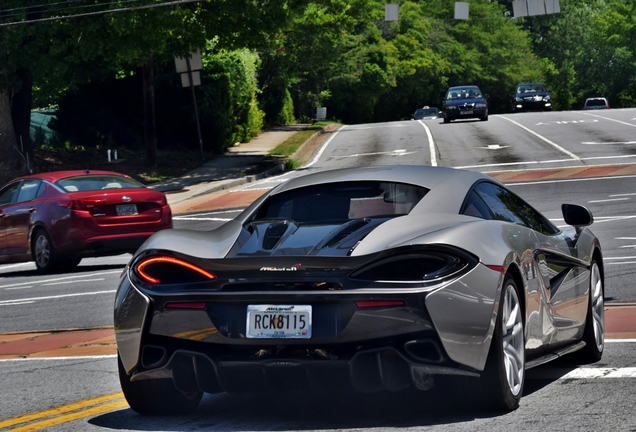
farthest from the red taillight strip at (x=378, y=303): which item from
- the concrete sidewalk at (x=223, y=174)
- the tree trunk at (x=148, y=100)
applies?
the tree trunk at (x=148, y=100)

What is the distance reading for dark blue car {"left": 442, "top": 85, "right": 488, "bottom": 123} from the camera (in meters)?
50.6

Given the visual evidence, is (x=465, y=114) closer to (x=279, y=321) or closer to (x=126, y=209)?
(x=126, y=209)

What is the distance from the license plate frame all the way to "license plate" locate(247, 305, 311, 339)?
1154cm

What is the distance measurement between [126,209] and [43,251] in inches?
54.8

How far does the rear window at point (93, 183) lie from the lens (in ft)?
56.4

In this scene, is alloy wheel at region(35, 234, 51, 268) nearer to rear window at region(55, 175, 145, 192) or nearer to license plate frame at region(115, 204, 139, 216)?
rear window at region(55, 175, 145, 192)

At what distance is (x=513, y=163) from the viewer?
3334 centimetres

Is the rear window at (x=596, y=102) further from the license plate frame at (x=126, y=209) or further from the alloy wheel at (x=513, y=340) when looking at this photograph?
the alloy wheel at (x=513, y=340)

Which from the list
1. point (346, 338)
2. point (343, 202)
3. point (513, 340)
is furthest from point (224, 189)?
point (346, 338)

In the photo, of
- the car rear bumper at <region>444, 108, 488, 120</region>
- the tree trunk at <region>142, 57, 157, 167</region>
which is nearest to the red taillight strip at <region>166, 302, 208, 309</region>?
the tree trunk at <region>142, 57, 157, 167</region>

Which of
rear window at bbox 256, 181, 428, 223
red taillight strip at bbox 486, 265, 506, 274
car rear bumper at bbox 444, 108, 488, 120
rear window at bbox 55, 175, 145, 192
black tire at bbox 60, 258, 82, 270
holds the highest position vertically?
rear window at bbox 256, 181, 428, 223

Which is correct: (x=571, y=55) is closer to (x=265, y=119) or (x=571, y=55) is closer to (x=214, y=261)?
(x=265, y=119)

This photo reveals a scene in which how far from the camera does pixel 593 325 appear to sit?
751 centimetres

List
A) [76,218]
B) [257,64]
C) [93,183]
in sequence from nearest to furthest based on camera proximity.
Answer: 1. [76,218]
2. [93,183]
3. [257,64]
